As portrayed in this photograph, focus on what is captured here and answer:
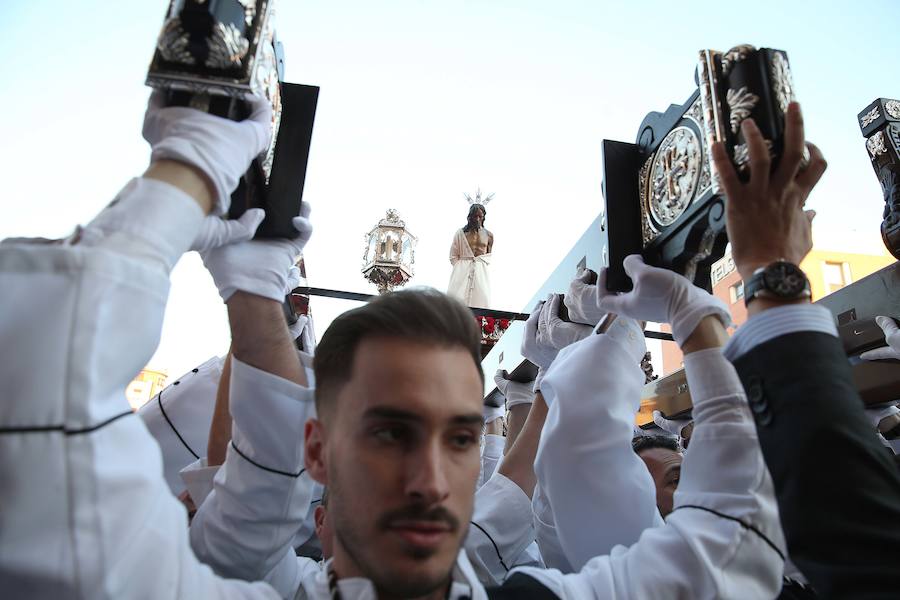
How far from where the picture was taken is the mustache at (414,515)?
1.00 meters

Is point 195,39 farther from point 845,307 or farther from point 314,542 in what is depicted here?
point 845,307

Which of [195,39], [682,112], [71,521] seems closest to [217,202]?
[195,39]

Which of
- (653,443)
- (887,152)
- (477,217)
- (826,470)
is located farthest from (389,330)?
(477,217)

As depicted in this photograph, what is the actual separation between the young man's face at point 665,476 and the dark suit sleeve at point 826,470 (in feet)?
4.73

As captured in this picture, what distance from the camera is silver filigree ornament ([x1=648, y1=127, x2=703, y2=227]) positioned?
145cm

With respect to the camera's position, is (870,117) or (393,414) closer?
(393,414)

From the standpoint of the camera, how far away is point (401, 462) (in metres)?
1.04

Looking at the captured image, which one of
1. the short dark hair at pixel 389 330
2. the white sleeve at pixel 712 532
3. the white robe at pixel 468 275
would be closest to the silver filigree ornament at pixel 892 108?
the white sleeve at pixel 712 532

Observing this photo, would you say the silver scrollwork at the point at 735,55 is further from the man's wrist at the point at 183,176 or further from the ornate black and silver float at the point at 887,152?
the ornate black and silver float at the point at 887,152

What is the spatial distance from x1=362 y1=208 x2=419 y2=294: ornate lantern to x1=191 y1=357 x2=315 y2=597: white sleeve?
290cm

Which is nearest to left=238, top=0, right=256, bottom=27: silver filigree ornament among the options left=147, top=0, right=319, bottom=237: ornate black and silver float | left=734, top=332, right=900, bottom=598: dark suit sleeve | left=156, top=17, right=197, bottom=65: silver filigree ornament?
left=147, top=0, right=319, bottom=237: ornate black and silver float

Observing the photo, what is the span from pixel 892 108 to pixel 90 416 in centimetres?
367

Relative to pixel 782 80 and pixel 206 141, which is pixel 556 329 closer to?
pixel 782 80

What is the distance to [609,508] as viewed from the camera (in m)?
1.54
